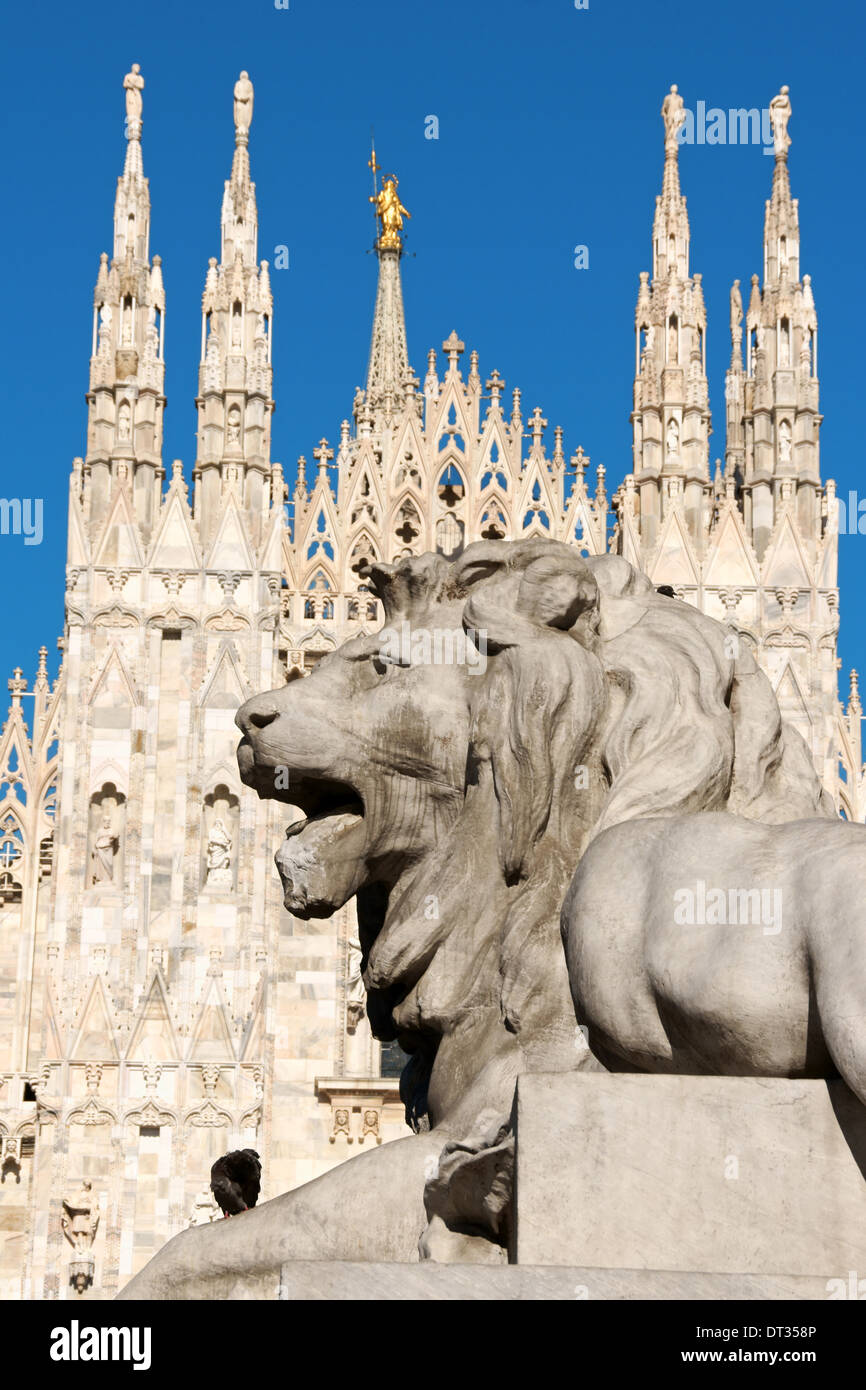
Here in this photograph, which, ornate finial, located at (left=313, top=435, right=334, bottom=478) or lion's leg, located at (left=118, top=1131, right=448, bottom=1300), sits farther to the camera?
ornate finial, located at (left=313, top=435, right=334, bottom=478)

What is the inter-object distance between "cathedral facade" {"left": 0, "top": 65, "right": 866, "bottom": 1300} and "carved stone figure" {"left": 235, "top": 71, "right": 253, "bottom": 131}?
41 millimetres

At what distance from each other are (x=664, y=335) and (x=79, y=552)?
582 centimetres

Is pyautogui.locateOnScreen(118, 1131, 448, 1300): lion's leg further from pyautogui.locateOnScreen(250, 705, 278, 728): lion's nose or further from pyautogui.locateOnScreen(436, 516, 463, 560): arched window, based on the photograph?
pyautogui.locateOnScreen(436, 516, 463, 560): arched window

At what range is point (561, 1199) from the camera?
2350mm

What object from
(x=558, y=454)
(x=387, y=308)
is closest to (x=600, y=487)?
(x=558, y=454)

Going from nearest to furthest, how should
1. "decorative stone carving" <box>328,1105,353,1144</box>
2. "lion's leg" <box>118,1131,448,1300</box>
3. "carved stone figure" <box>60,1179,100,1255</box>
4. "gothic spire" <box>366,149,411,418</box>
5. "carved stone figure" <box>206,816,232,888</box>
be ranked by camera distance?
"lion's leg" <box>118,1131,448,1300</box>, "carved stone figure" <box>60,1179,100,1255</box>, "decorative stone carving" <box>328,1105,353,1144</box>, "carved stone figure" <box>206,816,232,888</box>, "gothic spire" <box>366,149,411,418</box>

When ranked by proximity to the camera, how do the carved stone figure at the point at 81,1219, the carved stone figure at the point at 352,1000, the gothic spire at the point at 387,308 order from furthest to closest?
the gothic spire at the point at 387,308 → the carved stone figure at the point at 352,1000 → the carved stone figure at the point at 81,1219

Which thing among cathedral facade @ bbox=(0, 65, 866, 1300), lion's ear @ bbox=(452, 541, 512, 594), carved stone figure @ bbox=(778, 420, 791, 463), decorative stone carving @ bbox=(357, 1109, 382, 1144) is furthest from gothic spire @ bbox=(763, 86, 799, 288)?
lion's ear @ bbox=(452, 541, 512, 594)

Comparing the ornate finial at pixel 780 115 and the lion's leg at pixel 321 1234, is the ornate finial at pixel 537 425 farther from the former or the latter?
the lion's leg at pixel 321 1234

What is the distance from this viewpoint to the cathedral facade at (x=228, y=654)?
1789 centimetres

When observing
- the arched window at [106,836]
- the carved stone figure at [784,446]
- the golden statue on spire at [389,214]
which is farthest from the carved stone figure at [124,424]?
the golden statue on spire at [389,214]

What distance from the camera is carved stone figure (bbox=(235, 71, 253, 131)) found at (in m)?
21.0

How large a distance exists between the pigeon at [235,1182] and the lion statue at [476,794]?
219 centimetres
